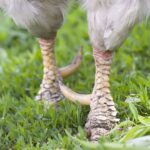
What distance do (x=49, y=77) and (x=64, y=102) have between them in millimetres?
277

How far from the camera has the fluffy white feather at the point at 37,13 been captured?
11.3 feet

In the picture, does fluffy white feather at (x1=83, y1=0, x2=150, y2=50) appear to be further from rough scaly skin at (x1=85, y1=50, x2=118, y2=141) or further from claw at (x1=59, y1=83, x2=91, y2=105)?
claw at (x1=59, y1=83, x2=91, y2=105)

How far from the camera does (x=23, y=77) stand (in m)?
4.59

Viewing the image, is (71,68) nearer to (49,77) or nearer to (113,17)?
(49,77)

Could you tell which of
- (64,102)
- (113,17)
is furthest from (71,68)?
(113,17)

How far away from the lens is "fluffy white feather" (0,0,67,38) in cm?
345

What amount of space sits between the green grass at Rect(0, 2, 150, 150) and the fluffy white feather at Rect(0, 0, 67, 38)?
1.71 feet

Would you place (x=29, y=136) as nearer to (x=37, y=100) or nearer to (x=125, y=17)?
(x=37, y=100)

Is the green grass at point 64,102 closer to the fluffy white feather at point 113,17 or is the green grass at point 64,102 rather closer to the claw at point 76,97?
the claw at point 76,97

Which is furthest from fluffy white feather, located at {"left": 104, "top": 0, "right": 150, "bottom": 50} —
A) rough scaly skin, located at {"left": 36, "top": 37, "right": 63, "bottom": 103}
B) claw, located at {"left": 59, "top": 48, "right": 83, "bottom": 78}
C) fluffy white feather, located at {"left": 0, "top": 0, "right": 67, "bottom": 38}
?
claw, located at {"left": 59, "top": 48, "right": 83, "bottom": 78}

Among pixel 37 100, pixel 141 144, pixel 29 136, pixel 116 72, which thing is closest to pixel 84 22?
pixel 116 72

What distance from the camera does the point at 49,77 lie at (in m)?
4.01

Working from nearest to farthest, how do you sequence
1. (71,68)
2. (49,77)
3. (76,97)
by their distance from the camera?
(76,97)
(49,77)
(71,68)

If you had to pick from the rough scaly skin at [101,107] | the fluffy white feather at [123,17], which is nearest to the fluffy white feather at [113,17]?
the fluffy white feather at [123,17]
